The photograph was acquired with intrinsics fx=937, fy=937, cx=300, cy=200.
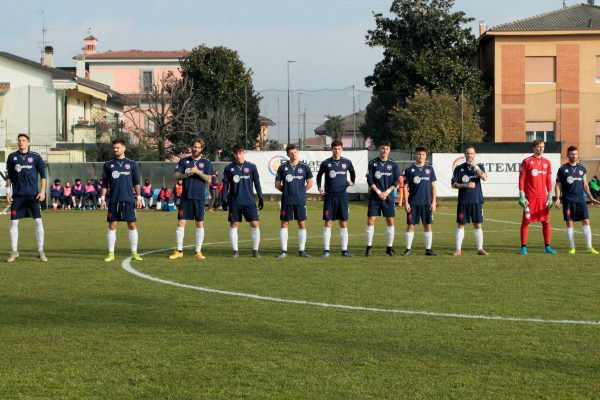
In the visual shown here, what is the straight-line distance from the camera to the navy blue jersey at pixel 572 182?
57.7ft

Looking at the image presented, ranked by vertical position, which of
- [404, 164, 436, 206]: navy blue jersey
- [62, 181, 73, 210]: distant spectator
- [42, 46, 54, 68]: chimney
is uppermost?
[42, 46, 54, 68]: chimney

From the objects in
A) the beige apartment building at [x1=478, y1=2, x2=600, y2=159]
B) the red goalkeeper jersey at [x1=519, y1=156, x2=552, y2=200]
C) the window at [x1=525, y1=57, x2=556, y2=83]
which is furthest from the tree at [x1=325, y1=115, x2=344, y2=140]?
the red goalkeeper jersey at [x1=519, y1=156, x2=552, y2=200]

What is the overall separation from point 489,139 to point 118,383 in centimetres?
5141

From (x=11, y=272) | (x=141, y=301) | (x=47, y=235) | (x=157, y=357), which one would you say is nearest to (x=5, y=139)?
(x=47, y=235)

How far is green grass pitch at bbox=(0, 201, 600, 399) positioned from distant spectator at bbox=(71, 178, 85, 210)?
26924 mm

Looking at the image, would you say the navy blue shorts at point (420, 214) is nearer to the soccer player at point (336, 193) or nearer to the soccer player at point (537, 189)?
the soccer player at point (336, 193)

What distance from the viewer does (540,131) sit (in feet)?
176

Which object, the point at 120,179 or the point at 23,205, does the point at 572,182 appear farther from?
the point at 23,205

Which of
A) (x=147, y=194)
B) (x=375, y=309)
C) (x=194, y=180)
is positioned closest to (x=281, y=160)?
(x=147, y=194)

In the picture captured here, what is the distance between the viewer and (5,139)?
Answer: 4809cm

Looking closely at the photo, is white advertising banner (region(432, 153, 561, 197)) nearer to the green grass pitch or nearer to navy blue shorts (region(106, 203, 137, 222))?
the green grass pitch

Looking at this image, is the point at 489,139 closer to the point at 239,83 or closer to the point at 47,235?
the point at 239,83

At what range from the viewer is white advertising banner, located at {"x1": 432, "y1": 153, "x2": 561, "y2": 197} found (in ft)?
139

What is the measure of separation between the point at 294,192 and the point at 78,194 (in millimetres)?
27518
